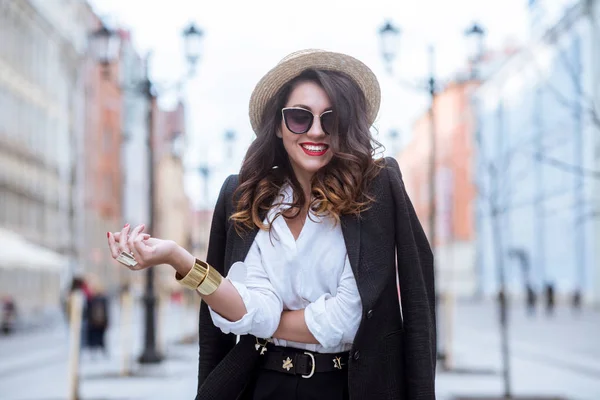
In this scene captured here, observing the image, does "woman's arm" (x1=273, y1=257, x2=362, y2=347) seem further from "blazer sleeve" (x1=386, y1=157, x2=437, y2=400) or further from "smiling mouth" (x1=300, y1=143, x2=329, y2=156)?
"smiling mouth" (x1=300, y1=143, x2=329, y2=156)

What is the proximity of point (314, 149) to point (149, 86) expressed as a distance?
14597mm

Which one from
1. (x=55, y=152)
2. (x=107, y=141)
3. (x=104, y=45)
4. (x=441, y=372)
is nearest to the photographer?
(x=441, y=372)

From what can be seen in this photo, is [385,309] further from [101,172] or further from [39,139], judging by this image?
[101,172]

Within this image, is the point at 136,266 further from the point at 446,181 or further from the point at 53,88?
the point at 446,181

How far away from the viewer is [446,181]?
7981 centimetres

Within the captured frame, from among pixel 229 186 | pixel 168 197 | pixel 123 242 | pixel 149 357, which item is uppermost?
pixel 168 197

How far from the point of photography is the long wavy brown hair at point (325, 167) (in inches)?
105

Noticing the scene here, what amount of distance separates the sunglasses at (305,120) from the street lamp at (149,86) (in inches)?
505

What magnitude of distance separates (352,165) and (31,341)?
24.5m

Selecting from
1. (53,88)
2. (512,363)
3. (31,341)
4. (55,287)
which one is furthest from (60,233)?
(512,363)

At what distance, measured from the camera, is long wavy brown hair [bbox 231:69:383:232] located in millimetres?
2670

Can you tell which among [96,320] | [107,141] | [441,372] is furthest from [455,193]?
[441,372]

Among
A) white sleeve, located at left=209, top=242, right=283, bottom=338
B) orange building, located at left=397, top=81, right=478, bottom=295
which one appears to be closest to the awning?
white sleeve, located at left=209, top=242, right=283, bottom=338

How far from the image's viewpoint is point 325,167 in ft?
9.01
